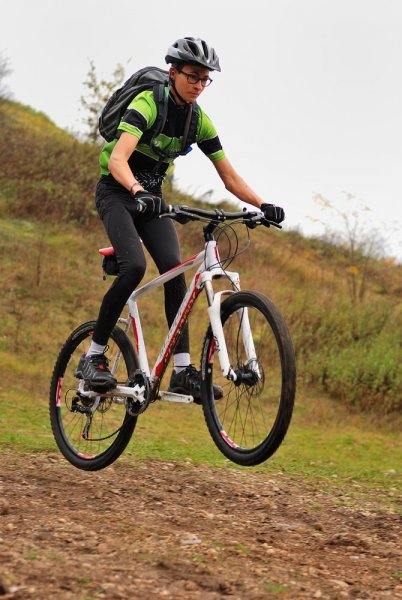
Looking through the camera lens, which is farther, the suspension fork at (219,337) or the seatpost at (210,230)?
the seatpost at (210,230)

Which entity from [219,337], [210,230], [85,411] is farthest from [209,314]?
[85,411]

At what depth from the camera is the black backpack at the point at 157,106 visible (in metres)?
5.82

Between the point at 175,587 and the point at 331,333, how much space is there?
38.5 ft

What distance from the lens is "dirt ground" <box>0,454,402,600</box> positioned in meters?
4.08

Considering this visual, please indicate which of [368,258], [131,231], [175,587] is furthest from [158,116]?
[368,258]

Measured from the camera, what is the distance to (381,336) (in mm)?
15039

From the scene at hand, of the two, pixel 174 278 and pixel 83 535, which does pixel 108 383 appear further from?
pixel 83 535

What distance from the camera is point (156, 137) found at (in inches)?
233

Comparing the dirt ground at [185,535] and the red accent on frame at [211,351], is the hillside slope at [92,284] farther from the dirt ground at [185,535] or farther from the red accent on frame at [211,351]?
the red accent on frame at [211,351]

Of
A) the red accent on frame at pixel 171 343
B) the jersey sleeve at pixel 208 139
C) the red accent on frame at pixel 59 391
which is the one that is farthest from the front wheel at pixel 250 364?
the red accent on frame at pixel 59 391

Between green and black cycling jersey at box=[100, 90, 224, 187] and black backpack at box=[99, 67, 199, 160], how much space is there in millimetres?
36

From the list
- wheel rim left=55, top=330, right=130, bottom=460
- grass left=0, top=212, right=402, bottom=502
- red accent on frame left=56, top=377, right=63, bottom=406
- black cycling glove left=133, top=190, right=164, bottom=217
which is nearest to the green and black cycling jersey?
black cycling glove left=133, top=190, right=164, bottom=217

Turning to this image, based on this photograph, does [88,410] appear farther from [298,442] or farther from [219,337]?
[298,442]

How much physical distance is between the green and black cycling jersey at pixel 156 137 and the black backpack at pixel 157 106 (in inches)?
1.4
